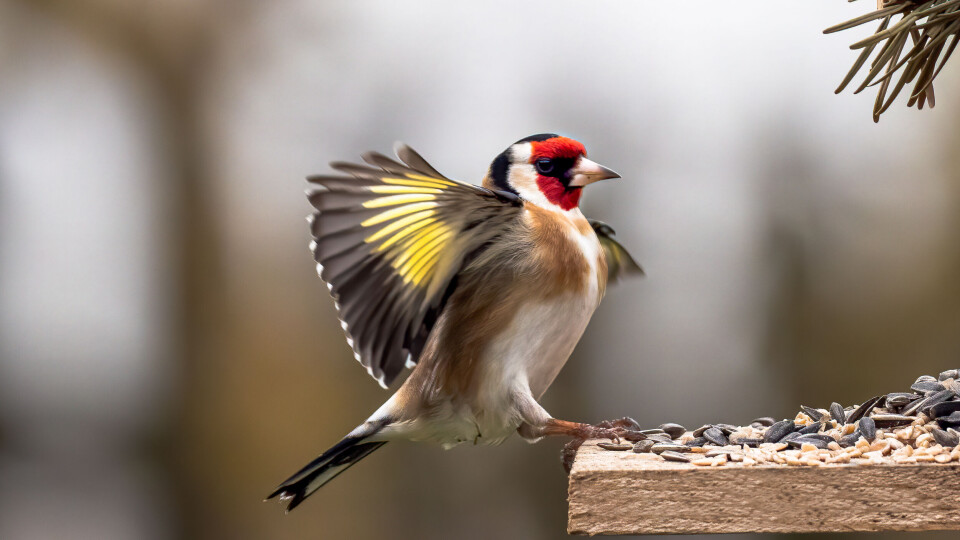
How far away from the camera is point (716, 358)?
4625 mm

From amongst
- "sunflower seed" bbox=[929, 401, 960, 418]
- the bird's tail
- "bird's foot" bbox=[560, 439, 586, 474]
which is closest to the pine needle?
"sunflower seed" bbox=[929, 401, 960, 418]

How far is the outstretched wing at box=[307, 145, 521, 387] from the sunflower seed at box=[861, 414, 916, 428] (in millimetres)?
839

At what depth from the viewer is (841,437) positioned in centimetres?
180

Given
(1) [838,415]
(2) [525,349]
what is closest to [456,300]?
(2) [525,349]

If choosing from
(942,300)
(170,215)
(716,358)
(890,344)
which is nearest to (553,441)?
(716,358)

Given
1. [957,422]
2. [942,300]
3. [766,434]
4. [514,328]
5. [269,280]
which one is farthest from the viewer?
[269,280]

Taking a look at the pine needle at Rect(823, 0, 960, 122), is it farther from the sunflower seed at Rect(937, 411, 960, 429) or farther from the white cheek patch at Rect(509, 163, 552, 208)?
the white cheek patch at Rect(509, 163, 552, 208)

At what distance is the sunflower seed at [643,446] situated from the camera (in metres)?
1.84

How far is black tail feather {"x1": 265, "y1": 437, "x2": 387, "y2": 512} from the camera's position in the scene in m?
2.35

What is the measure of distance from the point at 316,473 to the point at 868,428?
4.24 ft

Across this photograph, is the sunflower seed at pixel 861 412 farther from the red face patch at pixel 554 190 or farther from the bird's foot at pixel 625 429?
the red face patch at pixel 554 190

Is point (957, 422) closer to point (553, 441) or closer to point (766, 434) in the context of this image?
point (766, 434)

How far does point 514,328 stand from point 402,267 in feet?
0.96

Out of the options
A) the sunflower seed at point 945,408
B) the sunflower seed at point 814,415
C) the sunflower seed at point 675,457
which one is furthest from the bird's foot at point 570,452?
the sunflower seed at point 945,408
